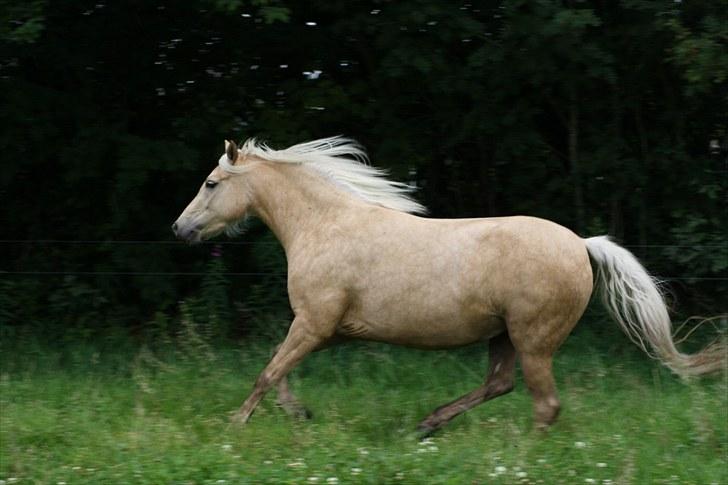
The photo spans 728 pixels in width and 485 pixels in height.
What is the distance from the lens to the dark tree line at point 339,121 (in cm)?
922

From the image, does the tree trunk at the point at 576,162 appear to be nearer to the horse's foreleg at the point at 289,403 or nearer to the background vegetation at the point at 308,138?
the background vegetation at the point at 308,138

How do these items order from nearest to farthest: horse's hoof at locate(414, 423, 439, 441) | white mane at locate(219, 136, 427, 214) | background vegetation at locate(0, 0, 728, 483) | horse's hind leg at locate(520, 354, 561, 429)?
horse's hind leg at locate(520, 354, 561, 429) < horse's hoof at locate(414, 423, 439, 441) < white mane at locate(219, 136, 427, 214) < background vegetation at locate(0, 0, 728, 483)

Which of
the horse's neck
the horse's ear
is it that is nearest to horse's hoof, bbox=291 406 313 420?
the horse's neck

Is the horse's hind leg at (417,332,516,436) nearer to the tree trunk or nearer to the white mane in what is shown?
the white mane

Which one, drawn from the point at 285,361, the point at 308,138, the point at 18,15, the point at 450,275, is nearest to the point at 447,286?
the point at 450,275

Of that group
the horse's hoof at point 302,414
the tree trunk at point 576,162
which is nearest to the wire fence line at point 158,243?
the tree trunk at point 576,162

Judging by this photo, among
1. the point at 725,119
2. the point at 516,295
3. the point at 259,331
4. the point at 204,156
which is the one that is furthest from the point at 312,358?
the point at 725,119

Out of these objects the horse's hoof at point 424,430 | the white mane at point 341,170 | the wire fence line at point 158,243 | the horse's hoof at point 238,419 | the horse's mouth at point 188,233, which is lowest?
the wire fence line at point 158,243

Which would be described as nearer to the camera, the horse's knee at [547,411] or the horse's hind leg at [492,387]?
the horse's knee at [547,411]

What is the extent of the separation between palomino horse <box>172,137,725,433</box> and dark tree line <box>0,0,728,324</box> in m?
2.56

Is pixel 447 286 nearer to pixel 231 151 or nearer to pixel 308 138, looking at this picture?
pixel 231 151

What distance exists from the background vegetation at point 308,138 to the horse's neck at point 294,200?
1298 millimetres

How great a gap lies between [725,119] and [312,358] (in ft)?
16.1

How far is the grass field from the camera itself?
18.1 feet
